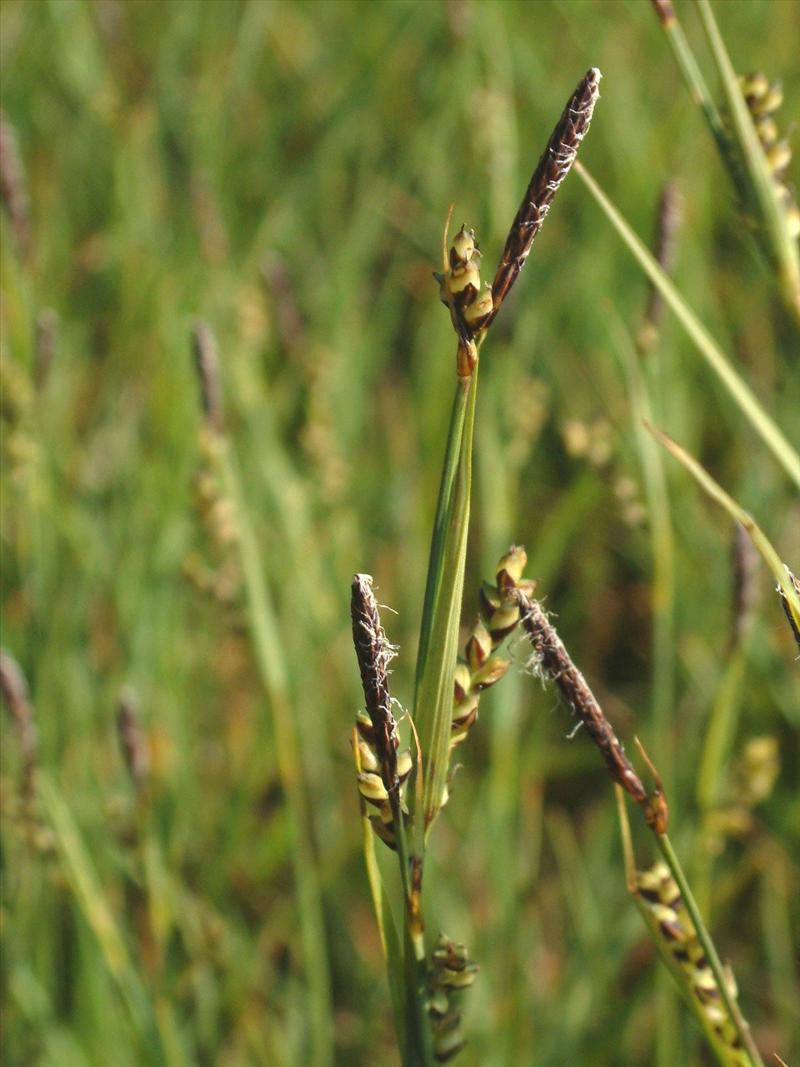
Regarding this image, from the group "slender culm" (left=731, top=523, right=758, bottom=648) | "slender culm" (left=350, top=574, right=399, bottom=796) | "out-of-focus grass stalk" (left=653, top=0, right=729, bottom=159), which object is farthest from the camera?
"slender culm" (left=731, top=523, right=758, bottom=648)

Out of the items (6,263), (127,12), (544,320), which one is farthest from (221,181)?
(127,12)

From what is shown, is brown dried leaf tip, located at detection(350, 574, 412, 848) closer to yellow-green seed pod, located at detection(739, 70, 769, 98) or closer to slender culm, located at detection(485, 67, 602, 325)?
slender culm, located at detection(485, 67, 602, 325)

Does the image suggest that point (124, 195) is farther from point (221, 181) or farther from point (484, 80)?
point (484, 80)

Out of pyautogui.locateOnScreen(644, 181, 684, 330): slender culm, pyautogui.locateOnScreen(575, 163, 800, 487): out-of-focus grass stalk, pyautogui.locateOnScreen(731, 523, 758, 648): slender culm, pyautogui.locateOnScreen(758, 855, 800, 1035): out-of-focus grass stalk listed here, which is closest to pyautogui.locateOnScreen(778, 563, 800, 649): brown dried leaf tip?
pyautogui.locateOnScreen(575, 163, 800, 487): out-of-focus grass stalk

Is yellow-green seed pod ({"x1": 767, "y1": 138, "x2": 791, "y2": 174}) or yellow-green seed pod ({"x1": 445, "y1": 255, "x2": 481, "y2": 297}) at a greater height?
yellow-green seed pod ({"x1": 767, "y1": 138, "x2": 791, "y2": 174})

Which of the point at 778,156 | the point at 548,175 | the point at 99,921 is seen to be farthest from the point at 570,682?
the point at 99,921

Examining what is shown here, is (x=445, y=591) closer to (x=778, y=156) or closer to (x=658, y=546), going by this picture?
(x=778, y=156)
